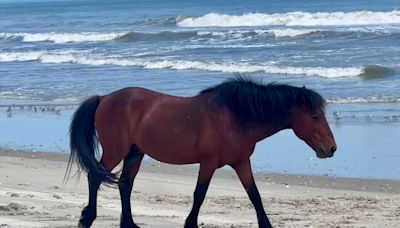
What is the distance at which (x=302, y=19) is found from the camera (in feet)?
176

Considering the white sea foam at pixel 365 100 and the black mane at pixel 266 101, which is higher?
the black mane at pixel 266 101

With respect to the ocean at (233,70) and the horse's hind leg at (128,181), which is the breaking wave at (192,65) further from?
the horse's hind leg at (128,181)

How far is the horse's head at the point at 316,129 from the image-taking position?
304 inches

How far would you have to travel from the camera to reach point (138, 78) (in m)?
26.5

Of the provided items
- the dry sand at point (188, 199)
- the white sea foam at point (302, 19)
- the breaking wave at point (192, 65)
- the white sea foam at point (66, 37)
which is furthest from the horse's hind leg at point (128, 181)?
the white sea foam at point (302, 19)

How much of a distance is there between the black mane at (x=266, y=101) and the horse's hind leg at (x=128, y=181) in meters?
0.87

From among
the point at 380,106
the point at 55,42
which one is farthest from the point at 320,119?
the point at 55,42

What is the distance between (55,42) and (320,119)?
41141 mm

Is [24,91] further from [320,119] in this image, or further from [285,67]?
[320,119]

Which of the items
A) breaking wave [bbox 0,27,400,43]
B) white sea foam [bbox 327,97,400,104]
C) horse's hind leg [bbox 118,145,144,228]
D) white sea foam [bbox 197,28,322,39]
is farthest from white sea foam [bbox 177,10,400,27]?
horse's hind leg [bbox 118,145,144,228]

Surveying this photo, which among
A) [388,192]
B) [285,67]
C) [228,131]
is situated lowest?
[285,67]

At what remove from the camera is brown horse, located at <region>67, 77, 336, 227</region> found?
7703 mm

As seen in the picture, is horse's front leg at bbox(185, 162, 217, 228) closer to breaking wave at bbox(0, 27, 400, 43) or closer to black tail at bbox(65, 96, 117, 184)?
black tail at bbox(65, 96, 117, 184)

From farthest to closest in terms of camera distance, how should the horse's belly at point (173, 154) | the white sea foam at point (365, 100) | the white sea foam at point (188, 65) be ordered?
the white sea foam at point (188, 65) < the white sea foam at point (365, 100) < the horse's belly at point (173, 154)
